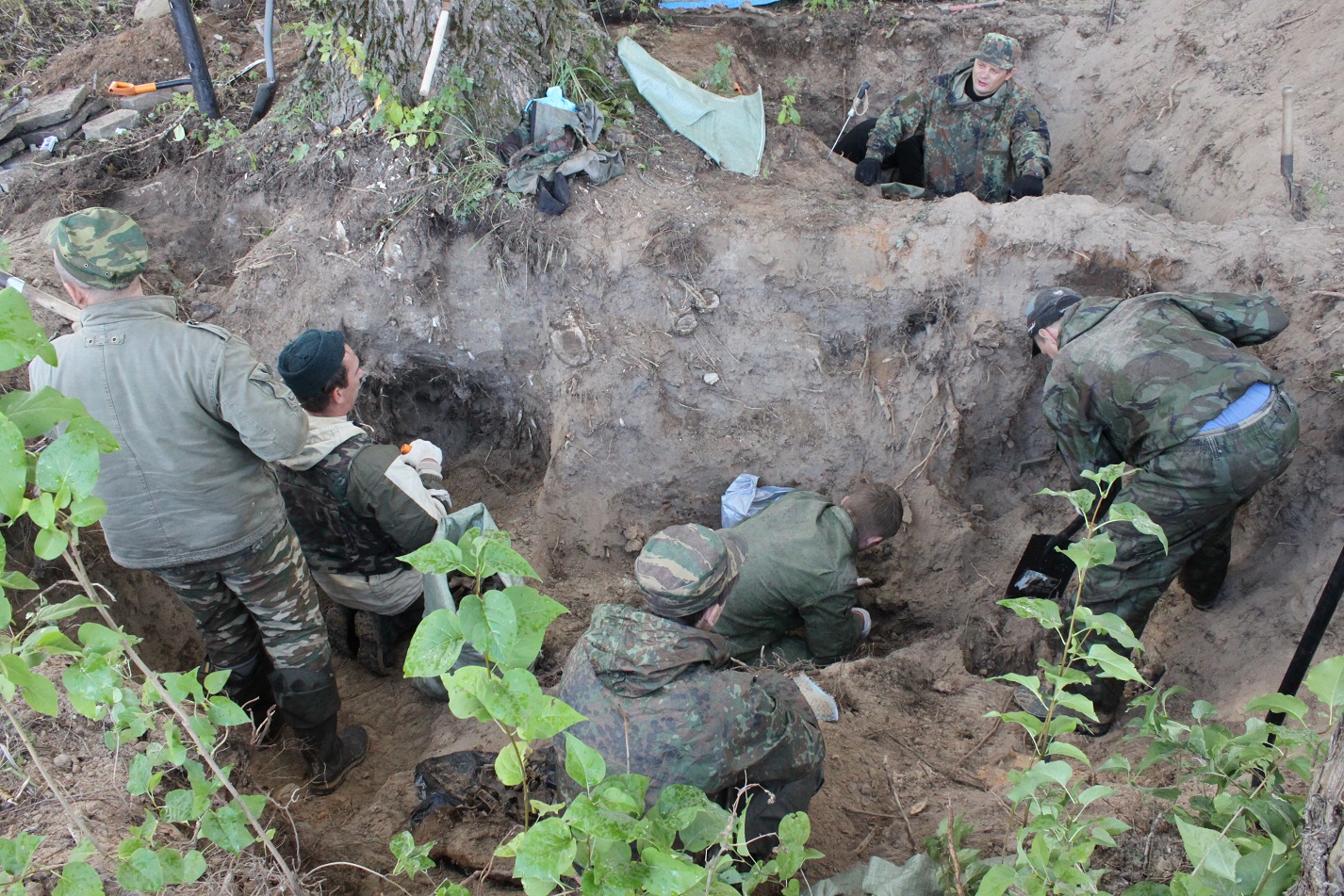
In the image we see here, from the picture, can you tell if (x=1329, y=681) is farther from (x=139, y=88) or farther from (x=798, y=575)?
(x=139, y=88)

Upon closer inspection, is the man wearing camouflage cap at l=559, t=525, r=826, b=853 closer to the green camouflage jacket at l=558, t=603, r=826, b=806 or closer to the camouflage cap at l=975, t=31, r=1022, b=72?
the green camouflage jacket at l=558, t=603, r=826, b=806

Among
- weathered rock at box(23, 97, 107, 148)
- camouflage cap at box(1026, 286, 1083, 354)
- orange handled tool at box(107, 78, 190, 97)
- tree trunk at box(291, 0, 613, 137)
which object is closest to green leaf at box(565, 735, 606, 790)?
camouflage cap at box(1026, 286, 1083, 354)

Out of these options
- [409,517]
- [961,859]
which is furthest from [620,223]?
[961,859]

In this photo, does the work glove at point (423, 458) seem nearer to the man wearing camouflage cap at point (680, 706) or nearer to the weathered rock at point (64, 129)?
the man wearing camouflage cap at point (680, 706)

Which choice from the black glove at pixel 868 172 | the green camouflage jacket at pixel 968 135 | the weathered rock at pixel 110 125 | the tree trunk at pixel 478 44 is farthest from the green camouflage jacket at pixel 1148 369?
the weathered rock at pixel 110 125

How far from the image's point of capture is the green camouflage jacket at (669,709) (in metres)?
2.38

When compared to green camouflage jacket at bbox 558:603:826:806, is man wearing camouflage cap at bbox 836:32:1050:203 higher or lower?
higher

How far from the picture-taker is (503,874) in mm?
2727

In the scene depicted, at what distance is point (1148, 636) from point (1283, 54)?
350 centimetres

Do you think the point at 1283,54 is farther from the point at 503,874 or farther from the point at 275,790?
the point at 275,790

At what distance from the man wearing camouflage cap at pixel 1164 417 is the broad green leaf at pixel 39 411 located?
317cm

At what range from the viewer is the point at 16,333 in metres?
1.55

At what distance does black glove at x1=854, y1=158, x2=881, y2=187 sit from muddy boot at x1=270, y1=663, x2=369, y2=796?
4.12 m

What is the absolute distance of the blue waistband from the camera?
9.47ft
